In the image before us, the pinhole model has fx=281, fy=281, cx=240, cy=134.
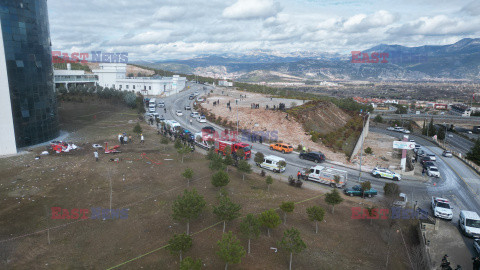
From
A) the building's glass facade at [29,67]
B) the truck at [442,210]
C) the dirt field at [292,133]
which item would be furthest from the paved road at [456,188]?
the building's glass facade at [29,67]

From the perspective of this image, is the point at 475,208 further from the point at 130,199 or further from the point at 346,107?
the point at 346,107

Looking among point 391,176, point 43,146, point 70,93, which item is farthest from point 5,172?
Result: point 70,93

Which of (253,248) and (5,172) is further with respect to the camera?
(5,172)

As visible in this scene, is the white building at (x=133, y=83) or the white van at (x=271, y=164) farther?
the white building at (x=133, y=83)

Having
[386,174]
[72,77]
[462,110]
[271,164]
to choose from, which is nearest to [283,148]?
[271,164]

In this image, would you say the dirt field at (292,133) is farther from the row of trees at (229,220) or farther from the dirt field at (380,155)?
the row of trees at (229,220)

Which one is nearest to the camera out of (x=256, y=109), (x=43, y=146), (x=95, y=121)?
(x=43, y=146)

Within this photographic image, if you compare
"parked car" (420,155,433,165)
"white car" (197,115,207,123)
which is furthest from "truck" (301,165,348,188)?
"white car" (197,115,207,123)
